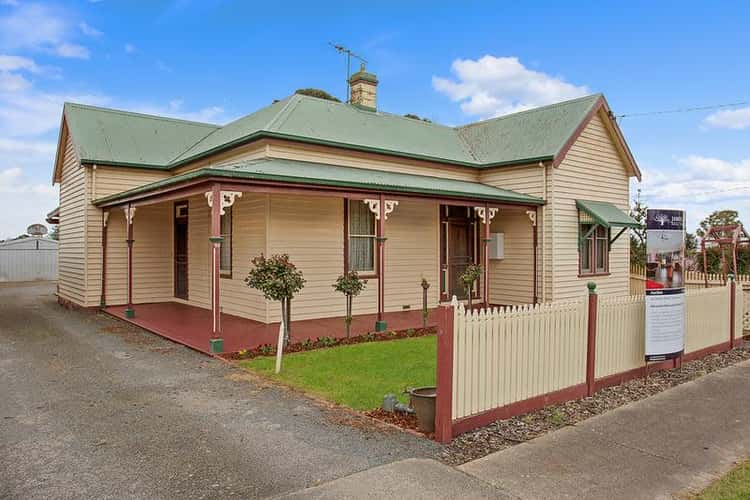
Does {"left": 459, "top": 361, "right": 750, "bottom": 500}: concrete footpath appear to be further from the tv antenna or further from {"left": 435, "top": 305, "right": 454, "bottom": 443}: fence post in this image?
the tv antenna

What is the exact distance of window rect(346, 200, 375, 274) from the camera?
1278 centimetres

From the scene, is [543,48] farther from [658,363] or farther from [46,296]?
[46,296]

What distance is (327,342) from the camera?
31.2ft

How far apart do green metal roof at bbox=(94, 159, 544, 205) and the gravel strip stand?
5722 millimetres

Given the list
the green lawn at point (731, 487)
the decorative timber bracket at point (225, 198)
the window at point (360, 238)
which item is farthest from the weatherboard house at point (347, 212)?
the green lawn at point (731, 487)

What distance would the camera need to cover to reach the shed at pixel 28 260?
1156 inches

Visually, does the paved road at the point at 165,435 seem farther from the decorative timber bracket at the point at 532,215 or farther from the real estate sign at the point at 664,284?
the decorative timber bracket at the point at 532,215

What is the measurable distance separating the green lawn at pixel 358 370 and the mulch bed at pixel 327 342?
0.24 m

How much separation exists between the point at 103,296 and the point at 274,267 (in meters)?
7.98

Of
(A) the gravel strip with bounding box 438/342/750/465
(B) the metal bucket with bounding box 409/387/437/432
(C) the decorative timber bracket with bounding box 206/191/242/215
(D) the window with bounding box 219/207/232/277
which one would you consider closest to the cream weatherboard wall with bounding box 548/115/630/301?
(A) the gravel strip with bounding box 438/342/750/465

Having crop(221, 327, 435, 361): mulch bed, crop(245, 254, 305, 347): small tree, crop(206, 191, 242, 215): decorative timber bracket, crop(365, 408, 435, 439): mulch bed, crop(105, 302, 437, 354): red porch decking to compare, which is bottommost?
crop(365, 408, 435, 439): mulch bed

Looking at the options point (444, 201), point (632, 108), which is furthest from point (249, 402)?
point (632, 108)

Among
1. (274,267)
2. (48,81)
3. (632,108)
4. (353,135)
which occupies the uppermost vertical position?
(48,81)

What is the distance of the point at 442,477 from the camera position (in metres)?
4.11
